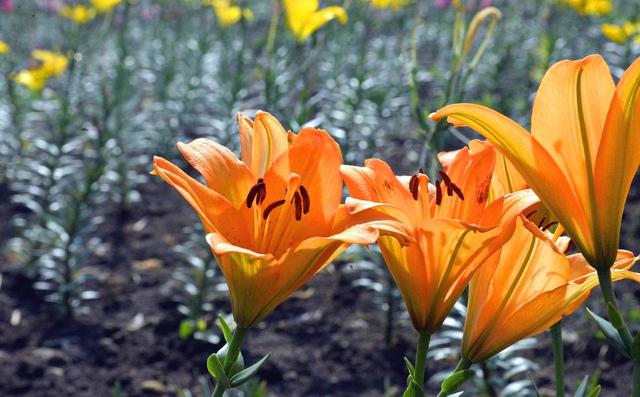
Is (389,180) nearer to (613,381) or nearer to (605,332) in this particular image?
(605,332)

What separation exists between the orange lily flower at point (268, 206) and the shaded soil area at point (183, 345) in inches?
84.0

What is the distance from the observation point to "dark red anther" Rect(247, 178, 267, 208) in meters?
0.85

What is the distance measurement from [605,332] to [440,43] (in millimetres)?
8546

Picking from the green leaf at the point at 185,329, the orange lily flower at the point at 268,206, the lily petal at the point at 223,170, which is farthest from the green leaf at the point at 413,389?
the green leaf at the point at 185,329

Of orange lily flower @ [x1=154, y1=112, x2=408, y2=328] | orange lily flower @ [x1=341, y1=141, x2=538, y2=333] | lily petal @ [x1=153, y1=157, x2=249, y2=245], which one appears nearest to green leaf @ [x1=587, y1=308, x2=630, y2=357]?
orange lily flower @ [x1=341, y1=141, x2=538, y2=333]

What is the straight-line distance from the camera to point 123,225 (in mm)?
4316

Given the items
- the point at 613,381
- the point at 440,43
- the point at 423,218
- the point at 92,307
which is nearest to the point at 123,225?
the point at 92,307

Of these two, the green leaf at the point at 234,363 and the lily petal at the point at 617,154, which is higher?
the lily petal at the point at 617,154

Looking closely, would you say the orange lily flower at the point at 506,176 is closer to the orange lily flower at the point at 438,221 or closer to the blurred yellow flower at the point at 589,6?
the orange lily flower at the point at 438,221

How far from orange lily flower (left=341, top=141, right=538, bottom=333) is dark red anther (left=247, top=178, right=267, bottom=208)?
0.28 feet

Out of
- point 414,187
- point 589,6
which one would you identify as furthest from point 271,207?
point 589,6

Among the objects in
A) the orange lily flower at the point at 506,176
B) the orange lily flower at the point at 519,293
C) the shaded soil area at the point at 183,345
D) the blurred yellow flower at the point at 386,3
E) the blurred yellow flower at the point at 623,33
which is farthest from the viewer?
the blurred yellow flower at the point at 386,3

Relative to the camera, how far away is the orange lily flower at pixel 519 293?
2.87 ft

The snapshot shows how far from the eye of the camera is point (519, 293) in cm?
90
